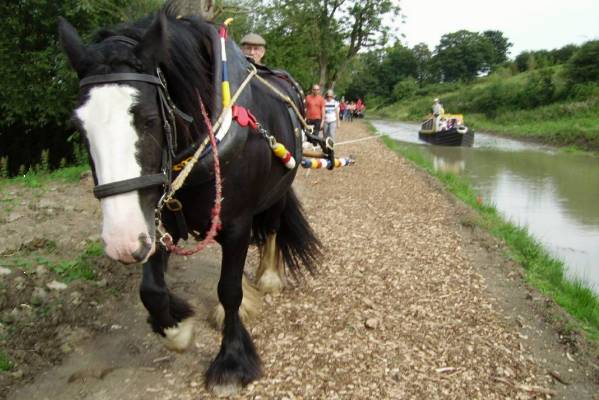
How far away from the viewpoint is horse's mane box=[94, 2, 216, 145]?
6.58 ft

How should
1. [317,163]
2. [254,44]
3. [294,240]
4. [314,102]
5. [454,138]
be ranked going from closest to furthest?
[294,240] < [317,163] < [254,44] < [314,102] < [454,138]

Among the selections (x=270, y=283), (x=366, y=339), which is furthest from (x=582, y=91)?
(x=366, y=339)

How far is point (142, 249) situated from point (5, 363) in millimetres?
1472

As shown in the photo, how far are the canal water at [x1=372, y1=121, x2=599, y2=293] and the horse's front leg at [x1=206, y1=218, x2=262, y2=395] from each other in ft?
12.9

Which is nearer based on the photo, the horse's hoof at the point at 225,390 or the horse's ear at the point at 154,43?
the horse's ear at the point at 154,43

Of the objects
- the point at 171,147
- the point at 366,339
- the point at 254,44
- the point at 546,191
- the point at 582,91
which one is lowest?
the point at 546,191

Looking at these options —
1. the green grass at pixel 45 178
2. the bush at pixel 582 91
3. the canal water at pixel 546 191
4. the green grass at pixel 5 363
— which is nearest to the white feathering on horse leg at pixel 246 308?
the green grass at pixel 5 363

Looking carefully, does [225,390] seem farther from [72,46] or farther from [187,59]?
[72,46]

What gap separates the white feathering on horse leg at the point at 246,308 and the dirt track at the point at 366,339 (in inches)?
3.0

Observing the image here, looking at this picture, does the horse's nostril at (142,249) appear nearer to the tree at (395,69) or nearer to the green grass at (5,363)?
the green grass at (5,363)

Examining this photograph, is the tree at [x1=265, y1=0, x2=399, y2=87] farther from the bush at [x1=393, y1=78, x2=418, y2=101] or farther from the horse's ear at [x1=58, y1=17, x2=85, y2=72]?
the bush at [x1=393, y1=78, x2=418, y2=101]

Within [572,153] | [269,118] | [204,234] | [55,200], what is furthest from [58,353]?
[572,153]

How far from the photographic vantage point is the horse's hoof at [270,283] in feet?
12.6

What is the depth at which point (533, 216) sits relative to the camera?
8156 millimetres
